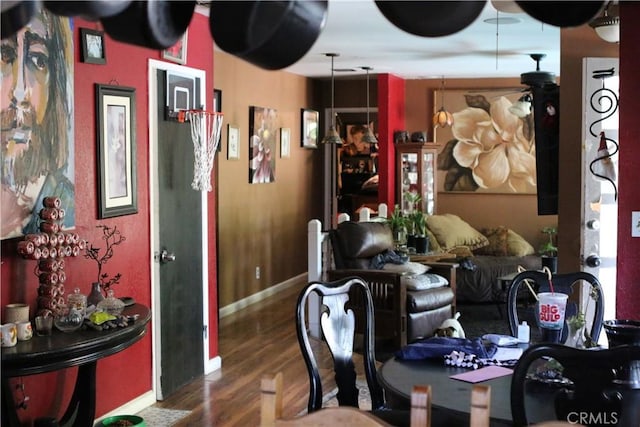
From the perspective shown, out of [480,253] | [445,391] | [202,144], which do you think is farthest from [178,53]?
[480,253]

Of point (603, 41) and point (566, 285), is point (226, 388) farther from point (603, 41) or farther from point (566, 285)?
point (603, 41)

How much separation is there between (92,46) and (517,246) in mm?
6105

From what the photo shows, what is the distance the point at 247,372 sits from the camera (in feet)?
18.6

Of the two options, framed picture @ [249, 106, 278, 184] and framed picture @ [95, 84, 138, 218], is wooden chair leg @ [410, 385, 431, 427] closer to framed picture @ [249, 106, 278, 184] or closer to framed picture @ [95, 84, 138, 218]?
framed picture @ [95, 84, 138, 218]

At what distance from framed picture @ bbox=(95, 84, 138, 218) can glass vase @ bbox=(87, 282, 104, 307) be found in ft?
1.50

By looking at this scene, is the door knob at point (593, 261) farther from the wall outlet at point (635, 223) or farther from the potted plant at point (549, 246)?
the potted plant at point (549, 246)

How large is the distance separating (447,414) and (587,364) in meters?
0.56

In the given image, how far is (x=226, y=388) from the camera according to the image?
5230 mm

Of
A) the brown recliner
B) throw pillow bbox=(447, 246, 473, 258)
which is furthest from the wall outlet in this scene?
throw pillow bbox=(447, 246, 473, 258)

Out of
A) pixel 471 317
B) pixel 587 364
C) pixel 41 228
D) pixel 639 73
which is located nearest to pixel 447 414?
pixel 587 364

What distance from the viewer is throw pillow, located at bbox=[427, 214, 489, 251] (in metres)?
9.05

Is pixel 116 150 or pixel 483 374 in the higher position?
pixel 116 150

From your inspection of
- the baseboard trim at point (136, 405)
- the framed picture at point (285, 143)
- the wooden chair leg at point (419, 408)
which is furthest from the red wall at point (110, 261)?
the framed picture at point (285, 143)

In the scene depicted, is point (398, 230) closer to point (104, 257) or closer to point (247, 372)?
point (247, 372)
